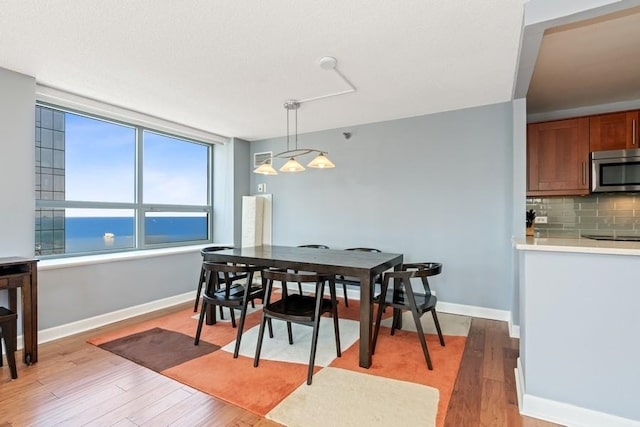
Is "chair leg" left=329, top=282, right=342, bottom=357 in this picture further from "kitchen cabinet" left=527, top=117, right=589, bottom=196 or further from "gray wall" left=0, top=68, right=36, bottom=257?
"kitchen cabinet" left=527, top=117, right=589, bottom=196

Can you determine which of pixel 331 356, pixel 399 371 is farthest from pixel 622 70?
pixel 331 356

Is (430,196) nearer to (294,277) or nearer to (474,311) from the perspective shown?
(474,311)

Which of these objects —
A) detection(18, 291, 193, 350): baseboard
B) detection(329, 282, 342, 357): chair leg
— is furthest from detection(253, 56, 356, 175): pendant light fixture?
detection(18, 291, 193, 350): baseboard

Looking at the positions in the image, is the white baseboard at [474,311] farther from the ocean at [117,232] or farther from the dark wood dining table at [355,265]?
the ocean at [117,232]

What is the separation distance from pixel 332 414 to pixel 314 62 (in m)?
2.52

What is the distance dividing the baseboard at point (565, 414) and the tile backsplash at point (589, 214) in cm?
282

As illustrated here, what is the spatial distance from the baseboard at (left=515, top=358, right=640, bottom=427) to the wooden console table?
140 inches

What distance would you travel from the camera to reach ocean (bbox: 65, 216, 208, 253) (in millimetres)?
3564

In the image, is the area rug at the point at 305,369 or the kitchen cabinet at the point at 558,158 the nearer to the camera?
the area rug at the point at 305,369

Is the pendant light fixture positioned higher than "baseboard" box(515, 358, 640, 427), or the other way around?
the pendant light fixture

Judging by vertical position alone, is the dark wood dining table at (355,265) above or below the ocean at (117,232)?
below

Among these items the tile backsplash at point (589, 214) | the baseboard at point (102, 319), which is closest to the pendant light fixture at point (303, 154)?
the baseboard at point (102, 319)

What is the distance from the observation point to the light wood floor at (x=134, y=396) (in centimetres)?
184

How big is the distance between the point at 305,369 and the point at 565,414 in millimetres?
1635
